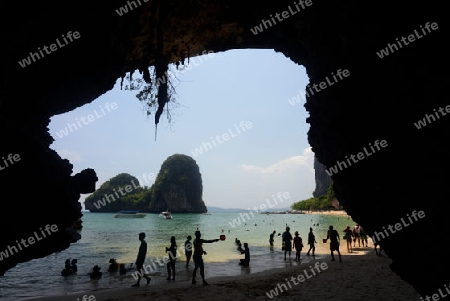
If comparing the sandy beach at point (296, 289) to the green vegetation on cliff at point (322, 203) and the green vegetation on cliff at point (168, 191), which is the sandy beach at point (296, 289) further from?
the green vegetation on cliff at point (168, 191)

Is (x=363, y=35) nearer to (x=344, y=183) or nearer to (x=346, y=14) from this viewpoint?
(x=346, y=14)

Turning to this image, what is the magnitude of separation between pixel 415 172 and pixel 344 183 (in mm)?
2711

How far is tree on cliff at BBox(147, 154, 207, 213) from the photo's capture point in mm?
145625

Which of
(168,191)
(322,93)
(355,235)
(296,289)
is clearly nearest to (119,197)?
(168,191)

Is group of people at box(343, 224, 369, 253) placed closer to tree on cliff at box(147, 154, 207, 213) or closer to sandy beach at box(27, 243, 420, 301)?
sandy beach at box(27, 243, 420, 301)

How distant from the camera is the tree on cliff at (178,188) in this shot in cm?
14562

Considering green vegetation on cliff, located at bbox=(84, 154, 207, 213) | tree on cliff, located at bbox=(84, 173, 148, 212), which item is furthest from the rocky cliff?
tree on cliff, located at bbox=(84, 173, 148, 212)

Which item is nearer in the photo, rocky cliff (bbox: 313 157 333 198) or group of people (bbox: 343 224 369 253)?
group of people (bbox: 343 224 369 253)

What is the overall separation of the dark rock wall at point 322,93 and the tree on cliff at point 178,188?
13968 centimetres

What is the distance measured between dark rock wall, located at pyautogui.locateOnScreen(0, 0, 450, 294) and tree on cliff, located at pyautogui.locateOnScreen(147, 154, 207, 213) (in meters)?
140

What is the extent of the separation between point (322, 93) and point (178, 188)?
143378mm

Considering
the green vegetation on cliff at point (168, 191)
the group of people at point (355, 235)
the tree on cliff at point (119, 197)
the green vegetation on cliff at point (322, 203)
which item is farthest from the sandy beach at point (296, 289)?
the tree on cliff at point (119, 197)

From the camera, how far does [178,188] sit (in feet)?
480

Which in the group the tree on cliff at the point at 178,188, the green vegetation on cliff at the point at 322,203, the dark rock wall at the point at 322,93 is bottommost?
the green vegetation on cliff at the point at 322,203
